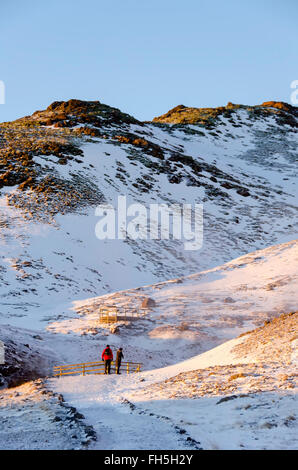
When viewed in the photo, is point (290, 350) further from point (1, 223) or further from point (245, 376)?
point (1, 223)

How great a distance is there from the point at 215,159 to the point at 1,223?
47.2 meters

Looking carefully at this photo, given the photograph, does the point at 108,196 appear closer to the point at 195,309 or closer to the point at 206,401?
the point at 195,309

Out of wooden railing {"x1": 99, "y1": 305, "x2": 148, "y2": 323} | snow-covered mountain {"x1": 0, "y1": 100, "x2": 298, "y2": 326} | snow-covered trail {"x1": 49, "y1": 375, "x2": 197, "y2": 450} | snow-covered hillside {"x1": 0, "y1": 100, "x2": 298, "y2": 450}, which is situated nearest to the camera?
snow-covered trail {"x1": 49, "y1": 375, "x2": 197, "y2": 450}

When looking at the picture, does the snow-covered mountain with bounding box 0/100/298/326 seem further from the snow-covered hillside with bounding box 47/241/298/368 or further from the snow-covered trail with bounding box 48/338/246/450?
the snow-covered trail with bounding box 48/338/246/450

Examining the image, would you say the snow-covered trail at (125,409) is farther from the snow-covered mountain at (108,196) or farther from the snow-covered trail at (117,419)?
the snow-covered mountain at (108,196)

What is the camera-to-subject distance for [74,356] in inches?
874

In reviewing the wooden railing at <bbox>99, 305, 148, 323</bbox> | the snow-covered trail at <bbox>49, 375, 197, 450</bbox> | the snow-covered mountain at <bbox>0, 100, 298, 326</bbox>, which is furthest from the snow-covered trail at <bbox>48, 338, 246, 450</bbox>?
the snow-covered mountain at <bbox>0, 100, 298, 326</bbox>

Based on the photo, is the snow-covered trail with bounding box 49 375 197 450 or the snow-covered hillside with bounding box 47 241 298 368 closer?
the snow-covered trail with bounding box 49 375 197 450

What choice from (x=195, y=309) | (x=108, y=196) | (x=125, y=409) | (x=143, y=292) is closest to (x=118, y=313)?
(x=143, y=292)

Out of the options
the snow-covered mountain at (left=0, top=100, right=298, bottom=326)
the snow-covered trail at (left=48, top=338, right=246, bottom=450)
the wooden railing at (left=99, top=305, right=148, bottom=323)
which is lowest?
the snow-covered trail at (left=48, top=338, right=246, bottom=450)

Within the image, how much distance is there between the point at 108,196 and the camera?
49.2m

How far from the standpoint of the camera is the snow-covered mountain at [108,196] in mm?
34062

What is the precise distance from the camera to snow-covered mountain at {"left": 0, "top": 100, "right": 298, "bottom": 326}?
34.1 m

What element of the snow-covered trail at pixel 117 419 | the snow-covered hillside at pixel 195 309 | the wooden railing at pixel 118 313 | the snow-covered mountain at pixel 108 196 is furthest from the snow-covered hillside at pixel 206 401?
the snow-covered mountain at pixel 108 196
